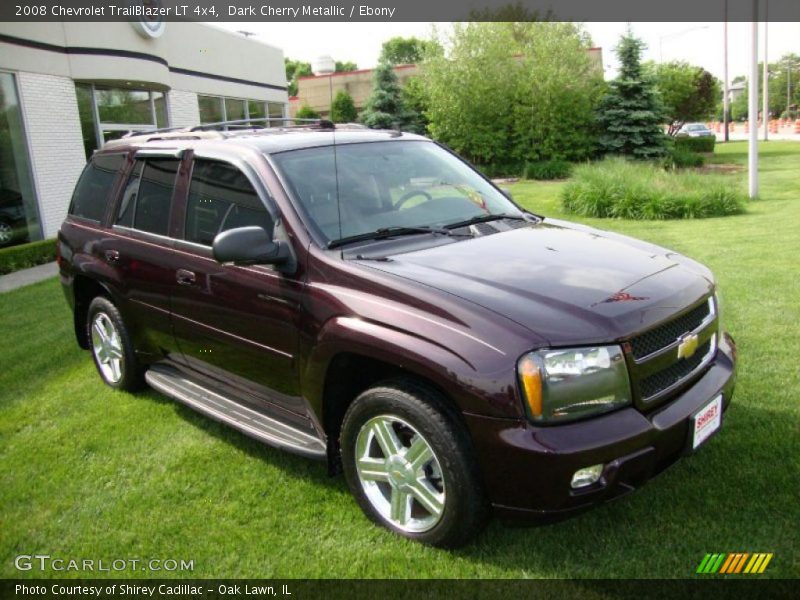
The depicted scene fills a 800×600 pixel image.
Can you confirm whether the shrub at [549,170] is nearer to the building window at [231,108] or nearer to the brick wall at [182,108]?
the building window at [231,108]

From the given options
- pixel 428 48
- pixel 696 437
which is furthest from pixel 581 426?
pixel 428 48

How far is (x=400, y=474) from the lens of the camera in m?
3.10

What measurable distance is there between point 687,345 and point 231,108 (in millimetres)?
21327

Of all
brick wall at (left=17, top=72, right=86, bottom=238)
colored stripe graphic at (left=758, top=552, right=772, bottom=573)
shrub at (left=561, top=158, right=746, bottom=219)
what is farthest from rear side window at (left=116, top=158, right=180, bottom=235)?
shrub at (left=561, top=158, right=746, bottom=219)

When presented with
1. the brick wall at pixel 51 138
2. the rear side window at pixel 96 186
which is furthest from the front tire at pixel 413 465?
the brick wall at pixel 51 138

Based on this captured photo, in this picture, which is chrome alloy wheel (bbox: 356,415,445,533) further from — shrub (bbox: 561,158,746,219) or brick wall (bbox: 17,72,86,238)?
brick wall (bbox: 17,72,86,238)

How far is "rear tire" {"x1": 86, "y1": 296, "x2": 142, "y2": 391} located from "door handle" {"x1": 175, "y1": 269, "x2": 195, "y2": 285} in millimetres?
1036

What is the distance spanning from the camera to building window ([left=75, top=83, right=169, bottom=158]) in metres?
15.1

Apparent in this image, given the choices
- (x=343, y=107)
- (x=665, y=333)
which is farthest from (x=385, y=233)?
(x=343, y=107)

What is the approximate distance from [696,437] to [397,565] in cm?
143

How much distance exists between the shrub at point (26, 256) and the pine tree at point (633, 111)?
2168cm

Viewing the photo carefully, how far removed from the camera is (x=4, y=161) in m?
12.6

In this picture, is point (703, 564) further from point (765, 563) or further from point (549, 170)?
point (549, 170)

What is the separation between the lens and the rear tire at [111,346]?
4.95m
